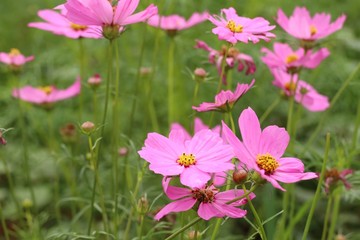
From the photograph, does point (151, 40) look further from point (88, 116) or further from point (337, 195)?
point (337, 195)

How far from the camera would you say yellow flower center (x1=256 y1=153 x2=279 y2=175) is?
653 mm

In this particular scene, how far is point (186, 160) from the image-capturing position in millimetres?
659

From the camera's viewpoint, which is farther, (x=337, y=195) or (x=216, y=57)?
(x=337, y=195)

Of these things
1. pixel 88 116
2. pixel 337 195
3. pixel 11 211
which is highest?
pixel 337 195

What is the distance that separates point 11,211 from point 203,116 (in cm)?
58

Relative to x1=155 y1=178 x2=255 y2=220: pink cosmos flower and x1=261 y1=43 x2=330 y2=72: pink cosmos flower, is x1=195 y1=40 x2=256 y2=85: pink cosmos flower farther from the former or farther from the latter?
x1=155 y1=178 x2=255 y2=220: pink cosmos flower

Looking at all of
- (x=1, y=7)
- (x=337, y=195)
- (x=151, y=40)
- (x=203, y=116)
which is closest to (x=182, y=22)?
(x=337, y=195)

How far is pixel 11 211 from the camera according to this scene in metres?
1.57

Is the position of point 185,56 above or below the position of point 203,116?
above

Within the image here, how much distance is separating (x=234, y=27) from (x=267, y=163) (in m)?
0.20

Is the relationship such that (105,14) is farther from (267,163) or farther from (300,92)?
(300,92)

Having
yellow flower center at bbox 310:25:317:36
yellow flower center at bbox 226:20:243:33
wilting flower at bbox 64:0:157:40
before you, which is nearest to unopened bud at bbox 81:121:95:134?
wilting flower at bbox 64:0:157:40

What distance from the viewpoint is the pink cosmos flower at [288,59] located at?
3.25ft

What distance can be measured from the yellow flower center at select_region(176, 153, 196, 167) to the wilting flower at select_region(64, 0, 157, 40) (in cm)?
19
